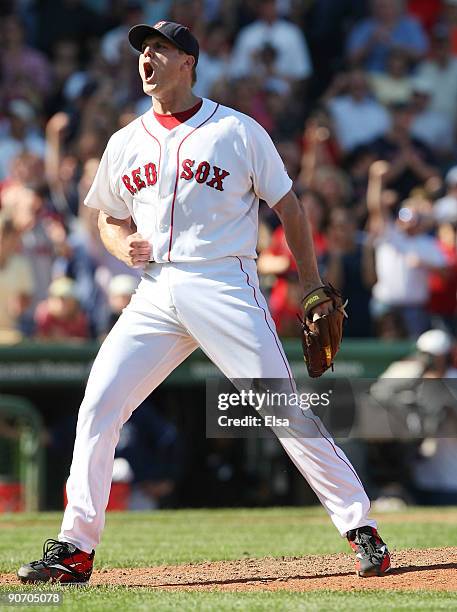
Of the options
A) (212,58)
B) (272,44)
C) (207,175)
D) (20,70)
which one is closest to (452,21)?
(272,44)

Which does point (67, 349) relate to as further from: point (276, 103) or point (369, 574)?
point (369, 574)

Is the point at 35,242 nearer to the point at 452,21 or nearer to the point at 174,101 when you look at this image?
the point at 174,101

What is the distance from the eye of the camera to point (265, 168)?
5.08m

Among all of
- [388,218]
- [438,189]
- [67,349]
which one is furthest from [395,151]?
[67,349]

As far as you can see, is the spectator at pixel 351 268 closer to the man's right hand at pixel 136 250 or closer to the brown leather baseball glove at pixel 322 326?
the brown leather baseball glove at pixel 322 326

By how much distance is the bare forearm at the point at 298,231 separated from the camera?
509 cm

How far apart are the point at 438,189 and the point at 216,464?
4.03 meters

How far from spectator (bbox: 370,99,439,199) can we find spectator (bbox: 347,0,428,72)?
0.78m

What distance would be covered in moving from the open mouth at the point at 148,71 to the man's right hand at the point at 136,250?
2.12 ft

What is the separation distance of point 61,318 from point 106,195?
5.15 meters

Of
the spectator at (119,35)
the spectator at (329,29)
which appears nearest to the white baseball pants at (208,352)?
the spectator at (119,35)

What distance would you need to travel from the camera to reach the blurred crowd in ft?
35.4

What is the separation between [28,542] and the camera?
→ 690 centimetres

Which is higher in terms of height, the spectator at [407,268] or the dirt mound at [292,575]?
the spectator at [407,268]
